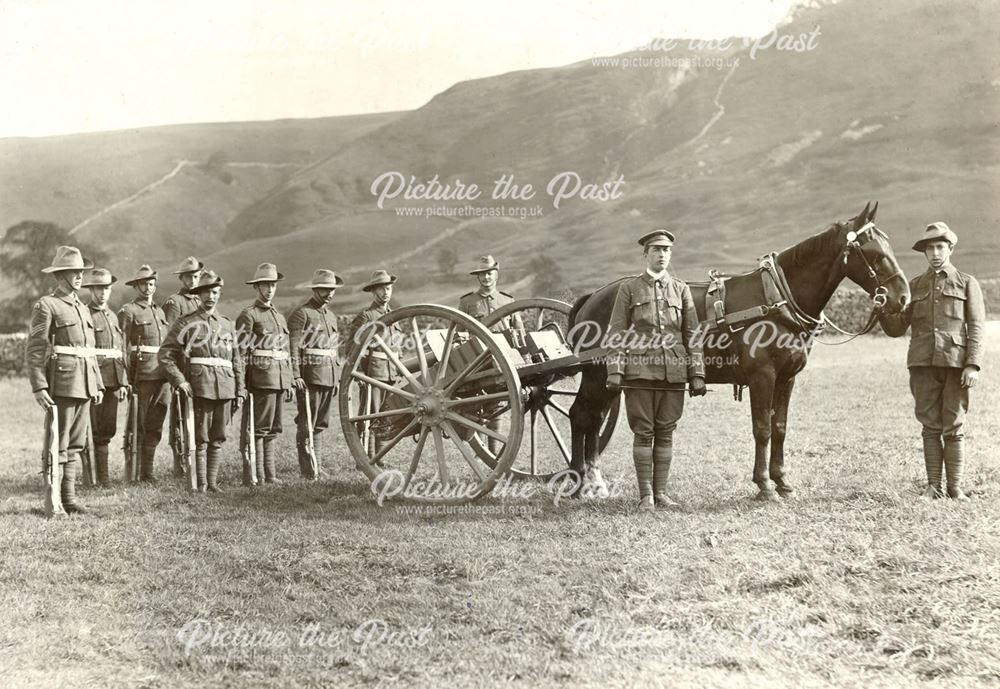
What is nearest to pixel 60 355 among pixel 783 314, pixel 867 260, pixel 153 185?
pixel 783 314

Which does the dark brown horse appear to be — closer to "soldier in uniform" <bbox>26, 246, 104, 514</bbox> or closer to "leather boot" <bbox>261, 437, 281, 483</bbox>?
A: "leather boot" <bbox>261, 437, 281, 483</bbox>

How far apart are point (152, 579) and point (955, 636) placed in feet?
16.3

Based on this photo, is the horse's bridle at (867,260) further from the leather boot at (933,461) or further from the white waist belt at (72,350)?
the white waist belt at (72,350)

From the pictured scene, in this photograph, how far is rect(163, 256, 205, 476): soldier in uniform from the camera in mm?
8695

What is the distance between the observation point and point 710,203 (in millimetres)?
18734

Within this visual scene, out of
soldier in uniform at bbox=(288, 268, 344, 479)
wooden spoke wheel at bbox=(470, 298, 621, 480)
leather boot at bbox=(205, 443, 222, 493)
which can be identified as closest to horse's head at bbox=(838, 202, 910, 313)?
wooden spoke wheel at bbox=(470, 298, 621, 480)

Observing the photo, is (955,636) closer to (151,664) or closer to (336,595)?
(336,595)

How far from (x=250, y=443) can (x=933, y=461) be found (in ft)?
20.3

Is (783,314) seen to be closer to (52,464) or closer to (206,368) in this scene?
(206,368)

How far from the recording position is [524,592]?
16.5 feet

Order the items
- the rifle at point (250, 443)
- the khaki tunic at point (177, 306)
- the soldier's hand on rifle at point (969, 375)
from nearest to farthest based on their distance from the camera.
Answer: the soldier's hand on rifle at point (969, 375)
the rifle at point (250, 443)
the khaki tunic at point (177, 306)

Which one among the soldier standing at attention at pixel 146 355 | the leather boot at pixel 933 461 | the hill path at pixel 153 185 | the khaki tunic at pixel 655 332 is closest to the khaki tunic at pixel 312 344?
the soldier standing at attention at pixel 146 355

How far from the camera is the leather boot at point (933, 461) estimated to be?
6.28 meters

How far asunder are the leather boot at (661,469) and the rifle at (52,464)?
4901mm
